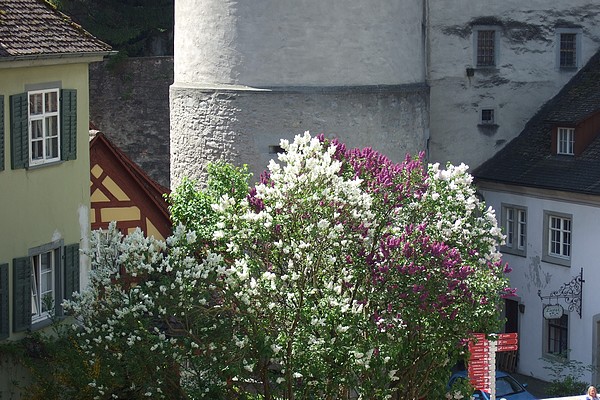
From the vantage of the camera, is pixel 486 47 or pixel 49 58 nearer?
pixel 49 58

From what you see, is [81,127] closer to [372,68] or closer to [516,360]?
[372,68]

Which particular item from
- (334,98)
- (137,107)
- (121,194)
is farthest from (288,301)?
(137,107)

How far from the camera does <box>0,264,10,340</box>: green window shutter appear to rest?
2242cm

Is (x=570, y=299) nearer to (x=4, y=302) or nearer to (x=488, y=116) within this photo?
(x=488, y=116)

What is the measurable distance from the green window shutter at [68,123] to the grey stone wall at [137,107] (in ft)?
59.2

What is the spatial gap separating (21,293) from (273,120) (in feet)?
36.3

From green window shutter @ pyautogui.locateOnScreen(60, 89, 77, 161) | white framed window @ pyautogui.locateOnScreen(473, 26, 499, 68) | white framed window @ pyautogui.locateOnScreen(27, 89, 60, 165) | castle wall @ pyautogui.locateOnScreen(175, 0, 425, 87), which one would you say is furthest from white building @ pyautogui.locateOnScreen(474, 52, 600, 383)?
white framed window @ pyautogui.locateOnScreen(27, 89, 60, 165)

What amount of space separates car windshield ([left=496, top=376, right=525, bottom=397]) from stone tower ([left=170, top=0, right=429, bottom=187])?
5790 millimetres

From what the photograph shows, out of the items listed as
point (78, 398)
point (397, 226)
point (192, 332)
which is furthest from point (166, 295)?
point (397, 226)

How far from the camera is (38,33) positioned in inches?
912

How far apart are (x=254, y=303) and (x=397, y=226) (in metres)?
2.38

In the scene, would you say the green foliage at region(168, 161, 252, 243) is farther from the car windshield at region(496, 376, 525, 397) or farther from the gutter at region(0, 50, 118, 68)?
the car windshield at region(496, 376, 525, 397)

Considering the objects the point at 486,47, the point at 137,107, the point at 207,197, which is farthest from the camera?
the point at 137,107

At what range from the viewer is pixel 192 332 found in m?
21.2
